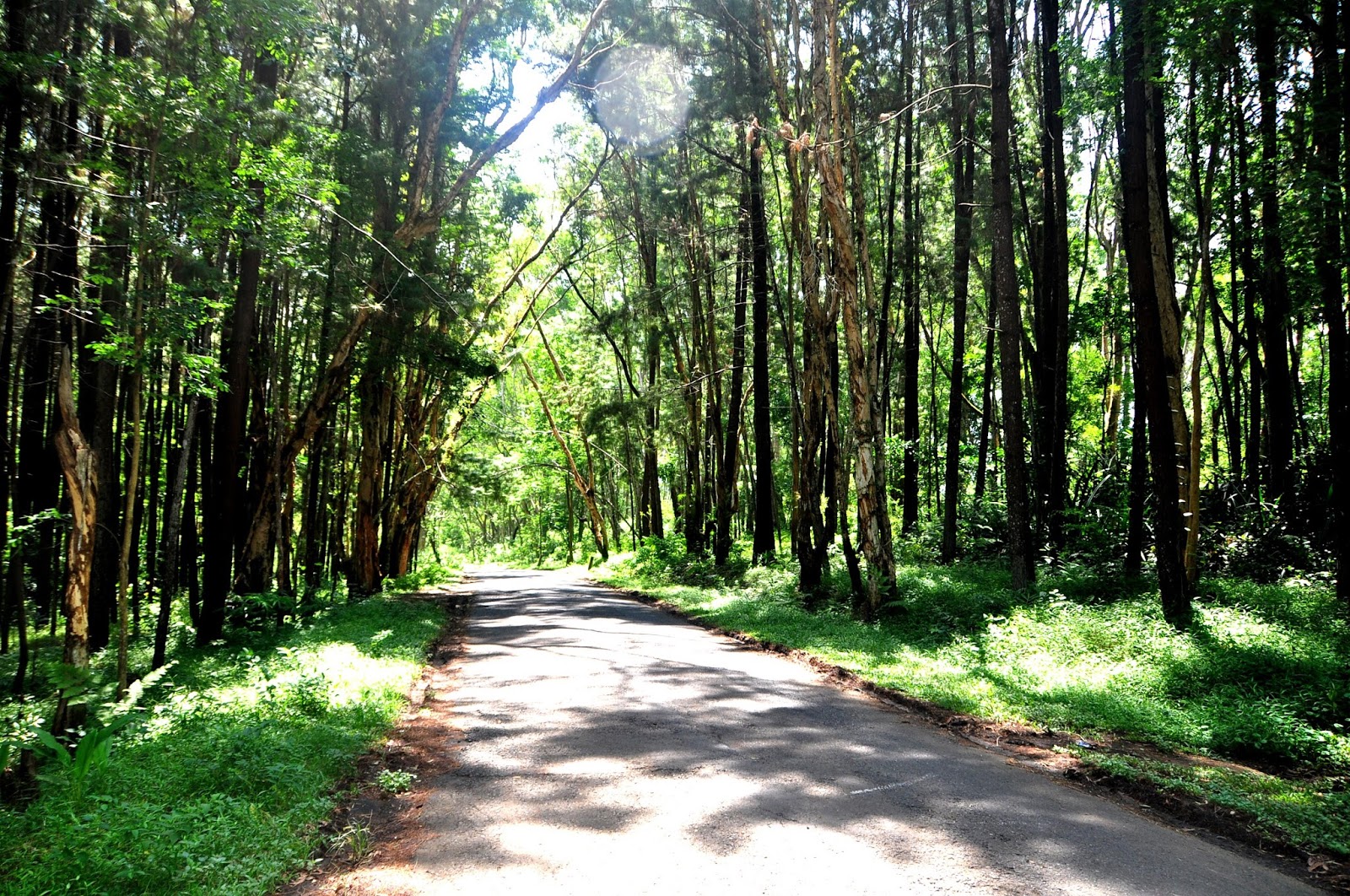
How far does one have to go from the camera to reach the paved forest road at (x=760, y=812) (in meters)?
3.52

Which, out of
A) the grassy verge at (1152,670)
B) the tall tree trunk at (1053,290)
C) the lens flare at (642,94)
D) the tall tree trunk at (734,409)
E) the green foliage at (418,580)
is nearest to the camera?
the grassy verge at (1152,670)

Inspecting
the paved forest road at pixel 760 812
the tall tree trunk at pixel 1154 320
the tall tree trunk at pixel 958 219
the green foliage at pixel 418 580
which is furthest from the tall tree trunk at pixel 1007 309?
the green foliage at pixel 418 580

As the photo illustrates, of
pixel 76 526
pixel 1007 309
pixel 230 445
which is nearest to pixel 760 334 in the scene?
pixel 1007 309

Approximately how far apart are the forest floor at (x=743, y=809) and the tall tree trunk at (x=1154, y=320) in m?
4.24

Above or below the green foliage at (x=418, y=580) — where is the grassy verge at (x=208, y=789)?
above

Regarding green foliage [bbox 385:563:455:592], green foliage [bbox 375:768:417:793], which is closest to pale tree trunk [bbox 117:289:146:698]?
green foliage [bbox 375:768:417:793]

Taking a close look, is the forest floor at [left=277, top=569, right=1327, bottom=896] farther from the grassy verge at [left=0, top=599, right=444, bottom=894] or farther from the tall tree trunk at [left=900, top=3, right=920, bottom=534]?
the tall tree trunk at [left=900, top=3, right=920, bottom=534]

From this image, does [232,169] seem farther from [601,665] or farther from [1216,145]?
[1216,145]

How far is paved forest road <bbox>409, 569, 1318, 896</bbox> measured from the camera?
3.52 m

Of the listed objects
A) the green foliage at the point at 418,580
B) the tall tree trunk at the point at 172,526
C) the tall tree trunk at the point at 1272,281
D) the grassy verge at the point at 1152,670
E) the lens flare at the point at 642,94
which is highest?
the lens flare at the point at 642,94

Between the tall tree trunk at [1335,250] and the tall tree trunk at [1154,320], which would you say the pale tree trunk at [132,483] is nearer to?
the tall tree trunk at [1154,320]

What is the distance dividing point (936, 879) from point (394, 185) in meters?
13.8

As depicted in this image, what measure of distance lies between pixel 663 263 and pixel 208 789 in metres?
20.5

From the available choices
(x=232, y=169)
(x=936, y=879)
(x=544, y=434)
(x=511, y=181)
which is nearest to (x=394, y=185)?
(x=511, y=181)
